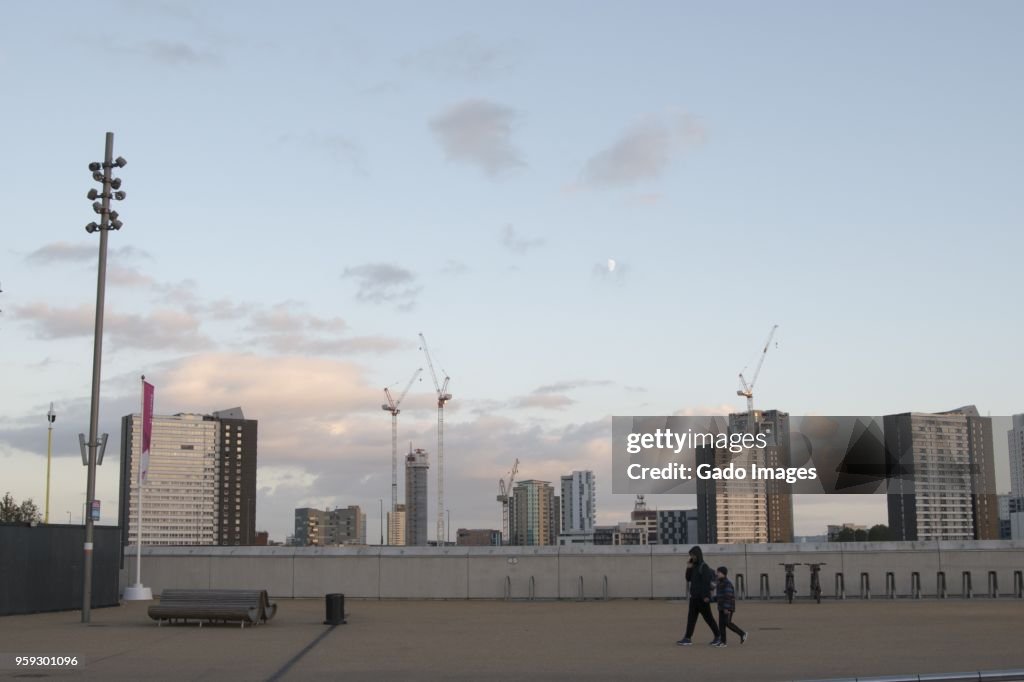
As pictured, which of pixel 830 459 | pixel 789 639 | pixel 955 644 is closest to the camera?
pixel 955 644

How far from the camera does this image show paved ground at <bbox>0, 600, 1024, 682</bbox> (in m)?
16.1

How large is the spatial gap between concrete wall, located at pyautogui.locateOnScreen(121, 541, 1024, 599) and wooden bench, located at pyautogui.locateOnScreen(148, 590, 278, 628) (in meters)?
12.7

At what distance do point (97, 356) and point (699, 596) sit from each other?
50.3 feet

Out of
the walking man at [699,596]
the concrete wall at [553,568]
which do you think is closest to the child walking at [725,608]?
the walking man at [699,596]

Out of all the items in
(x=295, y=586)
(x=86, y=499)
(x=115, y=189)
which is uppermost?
(x=115, y=189)

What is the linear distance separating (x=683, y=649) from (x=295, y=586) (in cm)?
2145

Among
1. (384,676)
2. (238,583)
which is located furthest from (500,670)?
(238,583)

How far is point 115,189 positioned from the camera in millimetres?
27172

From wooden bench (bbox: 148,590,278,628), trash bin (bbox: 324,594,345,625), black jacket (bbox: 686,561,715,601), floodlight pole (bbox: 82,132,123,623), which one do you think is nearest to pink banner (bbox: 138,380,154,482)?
floodlight pole (bbox: 82,132,123,623)

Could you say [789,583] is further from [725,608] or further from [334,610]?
[334,610]

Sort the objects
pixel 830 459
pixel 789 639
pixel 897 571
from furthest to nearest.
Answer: pixel 830 459 → pixel 897 571 → pixel 789 639

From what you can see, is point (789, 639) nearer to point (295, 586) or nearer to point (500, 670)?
point (500, 670)

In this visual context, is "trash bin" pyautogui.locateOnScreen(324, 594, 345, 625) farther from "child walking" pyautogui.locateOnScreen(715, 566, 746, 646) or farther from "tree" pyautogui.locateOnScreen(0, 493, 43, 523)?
"tree" pyautogui.locateOnScreen(0, 493, 43, 523)

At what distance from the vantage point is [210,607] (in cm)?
2486
